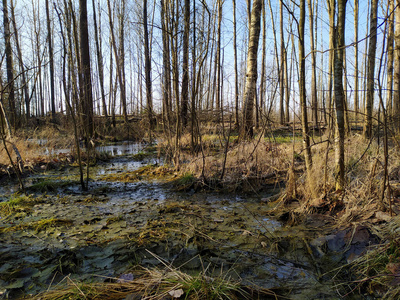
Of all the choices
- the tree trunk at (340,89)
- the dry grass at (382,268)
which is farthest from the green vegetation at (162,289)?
the tree trunk at (340,89)

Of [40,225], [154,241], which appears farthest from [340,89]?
[40,225]

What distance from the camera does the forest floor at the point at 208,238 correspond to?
5.98 feet

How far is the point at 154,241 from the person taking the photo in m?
2.62

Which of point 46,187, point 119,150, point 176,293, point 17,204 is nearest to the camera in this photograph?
point 176,293

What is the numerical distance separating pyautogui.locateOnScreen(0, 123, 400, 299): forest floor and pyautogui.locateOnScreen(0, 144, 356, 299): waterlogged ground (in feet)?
0.04

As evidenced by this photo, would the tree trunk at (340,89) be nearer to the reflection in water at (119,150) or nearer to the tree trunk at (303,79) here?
the tree trunk at (303,79)

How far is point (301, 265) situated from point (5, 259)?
2.45 metres

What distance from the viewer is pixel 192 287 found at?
1.68 m

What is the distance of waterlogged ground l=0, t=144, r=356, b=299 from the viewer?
202 centimetres

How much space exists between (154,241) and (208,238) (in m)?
0.53

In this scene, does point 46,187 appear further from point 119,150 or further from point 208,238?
point 119,150

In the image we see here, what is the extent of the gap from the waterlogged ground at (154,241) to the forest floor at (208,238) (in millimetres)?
12

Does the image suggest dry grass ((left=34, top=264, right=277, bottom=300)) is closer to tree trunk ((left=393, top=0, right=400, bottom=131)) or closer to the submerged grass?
the submerged grass

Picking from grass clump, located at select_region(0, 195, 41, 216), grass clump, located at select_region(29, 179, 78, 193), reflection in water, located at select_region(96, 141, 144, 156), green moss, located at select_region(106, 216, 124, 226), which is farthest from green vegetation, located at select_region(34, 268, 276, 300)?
reflection in water, located at select_region(96, 141, 144, 156)
